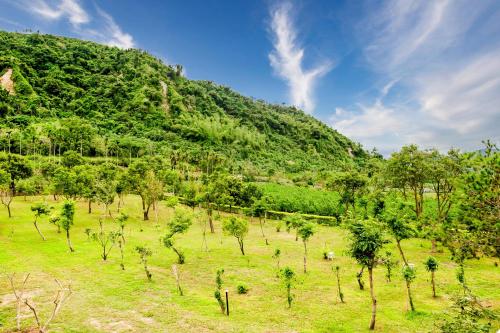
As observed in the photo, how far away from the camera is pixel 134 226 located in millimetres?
53062

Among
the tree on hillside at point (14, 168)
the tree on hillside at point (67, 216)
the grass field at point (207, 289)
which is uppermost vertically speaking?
the tree on hillside at point (14, 168)

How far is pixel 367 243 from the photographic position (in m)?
20.0

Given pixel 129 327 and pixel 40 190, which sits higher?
pixel 40 190

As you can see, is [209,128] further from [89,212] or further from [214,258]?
[214,258]

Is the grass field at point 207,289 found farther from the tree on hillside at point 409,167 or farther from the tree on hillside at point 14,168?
the tree on hillside at point 14,168

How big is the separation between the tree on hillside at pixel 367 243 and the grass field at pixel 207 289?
230 centimetres

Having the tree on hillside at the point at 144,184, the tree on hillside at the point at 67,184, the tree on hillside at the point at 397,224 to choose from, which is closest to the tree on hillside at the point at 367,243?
the tree on hillside at the point at 397,224

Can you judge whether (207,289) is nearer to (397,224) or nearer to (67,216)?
(397,224)

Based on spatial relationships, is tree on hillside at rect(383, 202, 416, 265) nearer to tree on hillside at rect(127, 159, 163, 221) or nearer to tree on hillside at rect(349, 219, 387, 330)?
tree on hillside at rect(349, 219, 387, 330)

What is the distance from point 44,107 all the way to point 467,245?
520ft

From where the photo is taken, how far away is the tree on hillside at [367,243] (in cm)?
2016

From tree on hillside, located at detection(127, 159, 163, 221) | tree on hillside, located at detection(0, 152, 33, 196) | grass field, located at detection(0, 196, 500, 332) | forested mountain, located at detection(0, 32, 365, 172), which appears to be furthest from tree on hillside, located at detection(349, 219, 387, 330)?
forested mountain, located at detection(0, 32, 365, 172)

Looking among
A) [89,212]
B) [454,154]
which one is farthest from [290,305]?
[89,212]

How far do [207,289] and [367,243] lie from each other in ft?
50.2
